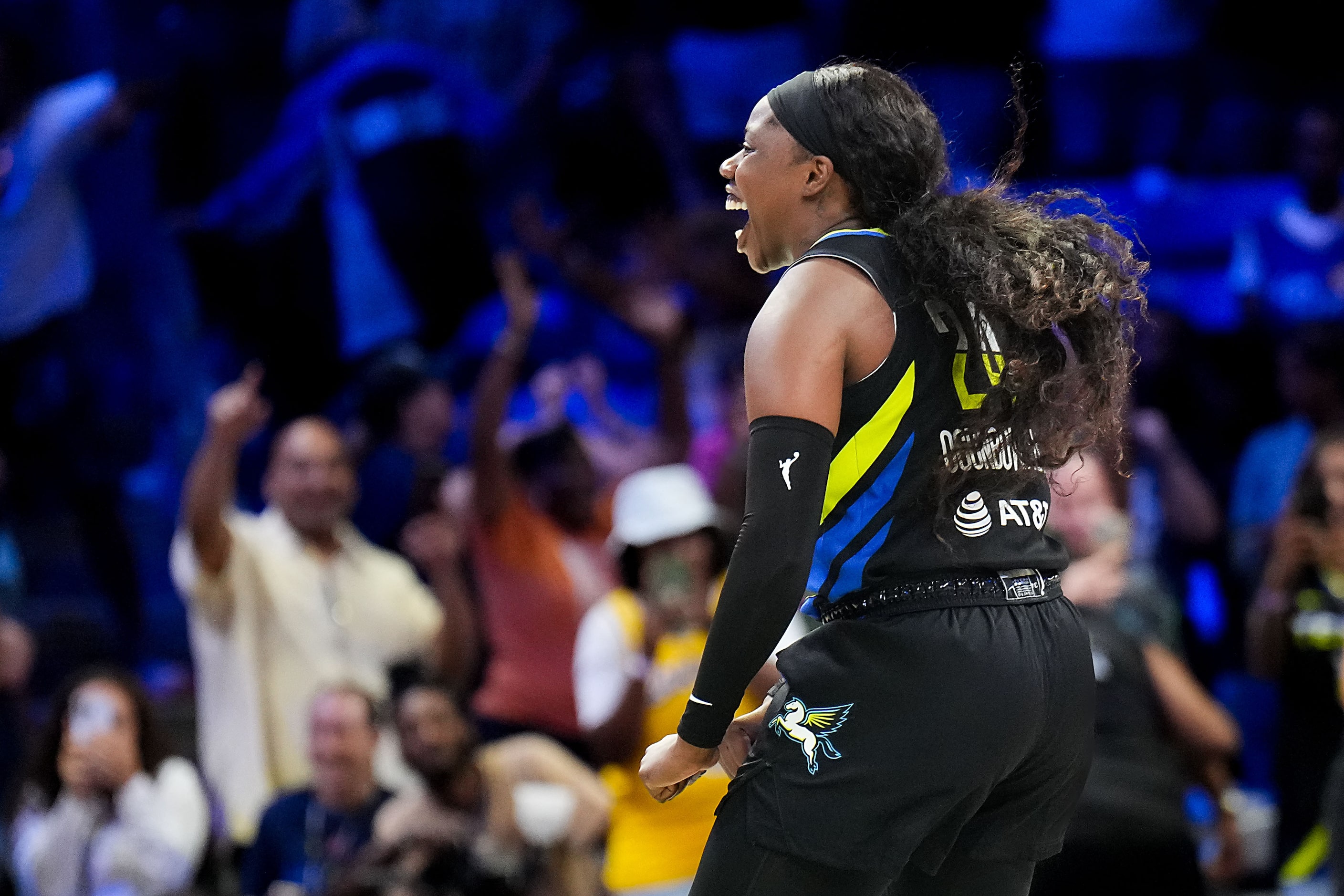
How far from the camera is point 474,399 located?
19.9 feet

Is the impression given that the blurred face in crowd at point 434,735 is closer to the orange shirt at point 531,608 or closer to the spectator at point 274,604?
the spectator at point 274,604

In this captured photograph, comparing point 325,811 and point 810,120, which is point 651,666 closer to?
point 325,811

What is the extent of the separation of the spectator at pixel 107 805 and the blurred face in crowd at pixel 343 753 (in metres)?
0.42

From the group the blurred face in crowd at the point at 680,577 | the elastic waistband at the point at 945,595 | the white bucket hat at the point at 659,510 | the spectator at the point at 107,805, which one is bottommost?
the spectator at the point at 107,805

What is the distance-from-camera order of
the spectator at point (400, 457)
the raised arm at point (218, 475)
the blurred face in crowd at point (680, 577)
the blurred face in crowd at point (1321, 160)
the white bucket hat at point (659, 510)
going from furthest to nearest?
the blurred face in crowd at point (1321, 160) → the spectator at point (400, 457) → the raised arm at point (218, 475) → the white bucket hat at point (659, 510) → the blurred face in crowd at point (680, 577)

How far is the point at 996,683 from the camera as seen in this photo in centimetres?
171

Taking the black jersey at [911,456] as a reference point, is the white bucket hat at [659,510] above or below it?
below

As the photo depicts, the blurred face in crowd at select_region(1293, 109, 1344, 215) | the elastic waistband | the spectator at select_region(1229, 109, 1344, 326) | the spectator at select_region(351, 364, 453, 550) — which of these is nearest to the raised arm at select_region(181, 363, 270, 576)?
the spectator at select_region(351, 364, 453, 550)

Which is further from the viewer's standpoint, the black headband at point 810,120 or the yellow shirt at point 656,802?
the yellow shirt at point 656,802

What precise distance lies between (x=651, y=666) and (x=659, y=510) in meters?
0.47

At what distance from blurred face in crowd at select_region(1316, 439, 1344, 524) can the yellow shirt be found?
5.78 feet

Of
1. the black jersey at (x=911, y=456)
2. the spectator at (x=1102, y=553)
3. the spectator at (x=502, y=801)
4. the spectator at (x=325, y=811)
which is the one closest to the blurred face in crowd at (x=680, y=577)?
the spectator at (x=502, y=801)

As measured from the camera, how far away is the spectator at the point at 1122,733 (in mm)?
2822

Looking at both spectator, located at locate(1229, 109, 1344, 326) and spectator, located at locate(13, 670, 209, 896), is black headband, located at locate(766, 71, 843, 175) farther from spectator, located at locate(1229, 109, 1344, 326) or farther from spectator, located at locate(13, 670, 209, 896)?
spectator, located at locate(1229, 109, 1344, 326)
